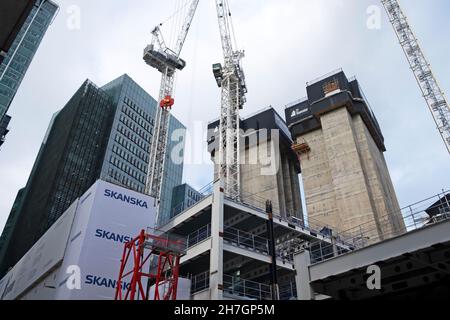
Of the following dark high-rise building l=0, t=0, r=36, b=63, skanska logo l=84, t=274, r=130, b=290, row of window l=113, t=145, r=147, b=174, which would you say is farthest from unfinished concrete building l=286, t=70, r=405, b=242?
row of window l=113, t=145, r=147, b=174

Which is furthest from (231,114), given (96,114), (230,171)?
(96,114)

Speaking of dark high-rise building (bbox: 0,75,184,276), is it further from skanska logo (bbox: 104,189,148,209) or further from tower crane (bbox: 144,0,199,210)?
skanska logo (bbox: 104,189,148,209)

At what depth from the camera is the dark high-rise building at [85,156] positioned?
353 ft

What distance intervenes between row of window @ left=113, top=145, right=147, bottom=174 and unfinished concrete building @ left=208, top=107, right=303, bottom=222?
139 feet

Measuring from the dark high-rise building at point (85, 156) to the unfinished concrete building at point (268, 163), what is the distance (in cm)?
4346

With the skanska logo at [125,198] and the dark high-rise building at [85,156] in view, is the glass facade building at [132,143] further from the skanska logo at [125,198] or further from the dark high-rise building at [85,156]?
the skanska logo at [125,198]

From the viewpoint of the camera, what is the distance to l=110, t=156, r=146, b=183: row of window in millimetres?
112375

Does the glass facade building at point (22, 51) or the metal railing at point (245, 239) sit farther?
the glass facade building at point (22, 51)

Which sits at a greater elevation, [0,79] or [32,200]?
[0,79]

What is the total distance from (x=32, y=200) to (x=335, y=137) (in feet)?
330

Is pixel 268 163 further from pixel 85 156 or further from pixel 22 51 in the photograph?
pixel 22 51

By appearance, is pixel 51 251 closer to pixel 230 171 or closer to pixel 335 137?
pixel 230 171

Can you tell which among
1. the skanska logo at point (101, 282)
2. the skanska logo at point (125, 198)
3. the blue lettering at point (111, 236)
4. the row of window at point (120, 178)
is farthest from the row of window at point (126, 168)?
the skanska logo at point (101, 282)

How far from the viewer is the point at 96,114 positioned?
407 ft
